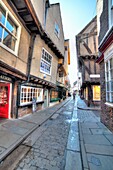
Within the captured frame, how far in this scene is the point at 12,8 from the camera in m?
4.93

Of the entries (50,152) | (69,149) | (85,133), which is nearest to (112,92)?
(85,133)

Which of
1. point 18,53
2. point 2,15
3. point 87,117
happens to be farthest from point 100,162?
point 2,15

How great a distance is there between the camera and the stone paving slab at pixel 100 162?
8.47ft

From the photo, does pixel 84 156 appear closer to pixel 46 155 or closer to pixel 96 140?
pixel 46 155

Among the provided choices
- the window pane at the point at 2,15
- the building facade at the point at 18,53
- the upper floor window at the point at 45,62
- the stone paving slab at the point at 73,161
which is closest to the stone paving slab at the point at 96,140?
the stone paving slab at the point at 73,161

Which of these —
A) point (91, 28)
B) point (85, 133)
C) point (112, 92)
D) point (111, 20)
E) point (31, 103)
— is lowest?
point (85, 133)

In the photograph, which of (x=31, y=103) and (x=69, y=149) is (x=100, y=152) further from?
(x=31, y=103)

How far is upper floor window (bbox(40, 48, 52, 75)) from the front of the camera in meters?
9.31

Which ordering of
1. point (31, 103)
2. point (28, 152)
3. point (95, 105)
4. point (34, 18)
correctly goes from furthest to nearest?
point (95, 105), point (31, 103), point (34, 18), point (28, 152)

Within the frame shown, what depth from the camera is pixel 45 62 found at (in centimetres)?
983

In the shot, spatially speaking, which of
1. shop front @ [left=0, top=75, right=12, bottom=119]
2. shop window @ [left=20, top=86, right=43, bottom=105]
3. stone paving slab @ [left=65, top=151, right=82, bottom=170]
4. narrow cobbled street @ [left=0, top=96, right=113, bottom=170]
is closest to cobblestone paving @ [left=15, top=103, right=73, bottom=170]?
narrow cobbled street @ [left=0, top=96, right=113, bottom=170]

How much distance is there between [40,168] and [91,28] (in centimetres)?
1602

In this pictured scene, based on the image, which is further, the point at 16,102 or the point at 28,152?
the point at 16,102

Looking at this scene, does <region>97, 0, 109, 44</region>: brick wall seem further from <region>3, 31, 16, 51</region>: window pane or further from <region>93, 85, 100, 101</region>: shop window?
<region>93, 85, 100, 101</region>: shop window
